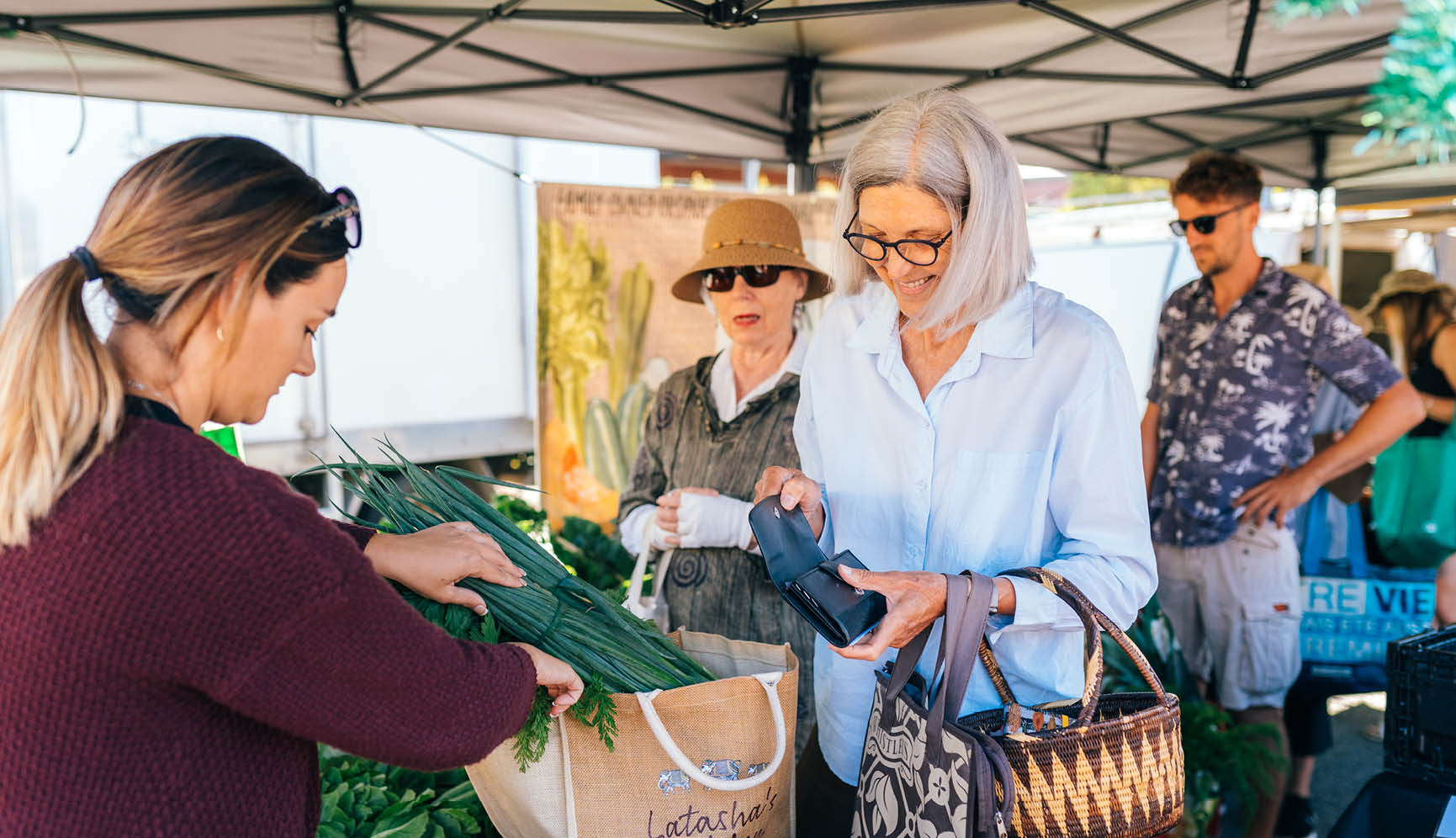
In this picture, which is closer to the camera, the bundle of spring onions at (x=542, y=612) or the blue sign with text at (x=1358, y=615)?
the bundle of spring onions at (x=542, y=612)

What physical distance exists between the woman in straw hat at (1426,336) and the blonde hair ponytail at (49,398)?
4792 mm

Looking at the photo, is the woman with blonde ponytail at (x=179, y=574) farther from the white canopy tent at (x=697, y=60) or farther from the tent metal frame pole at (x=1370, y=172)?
the tent metal frame pole at (x=1370, y=172)

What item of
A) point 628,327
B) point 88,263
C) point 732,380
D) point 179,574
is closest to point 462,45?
point 628,327

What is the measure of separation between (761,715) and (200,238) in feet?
3.11

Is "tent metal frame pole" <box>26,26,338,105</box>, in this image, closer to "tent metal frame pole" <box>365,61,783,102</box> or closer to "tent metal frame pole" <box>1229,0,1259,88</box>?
"tent metal frame pole" <box>365,61,783,102</box>

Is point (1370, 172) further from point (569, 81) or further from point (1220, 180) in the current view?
point (569, 81)

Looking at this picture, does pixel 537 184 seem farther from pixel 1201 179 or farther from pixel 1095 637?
pixel 1095 637

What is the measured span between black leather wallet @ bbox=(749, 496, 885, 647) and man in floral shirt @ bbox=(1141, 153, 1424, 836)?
6.97 ft

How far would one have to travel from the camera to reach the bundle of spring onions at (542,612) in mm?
1380

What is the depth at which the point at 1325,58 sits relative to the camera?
3172mm

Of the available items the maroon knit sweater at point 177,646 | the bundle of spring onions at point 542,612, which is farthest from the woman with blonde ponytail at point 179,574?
the bundle of spring onions at point 542,612

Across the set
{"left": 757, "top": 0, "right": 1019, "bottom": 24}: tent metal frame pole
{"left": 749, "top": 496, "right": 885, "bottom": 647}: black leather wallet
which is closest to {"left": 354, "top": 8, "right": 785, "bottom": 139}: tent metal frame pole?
{"left": 757, "top": 0, "right": 1019, "bottom": 24}: tent metal frame pole

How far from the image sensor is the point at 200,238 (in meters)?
1.01

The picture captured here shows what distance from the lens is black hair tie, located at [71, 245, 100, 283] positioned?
1.01 metres
